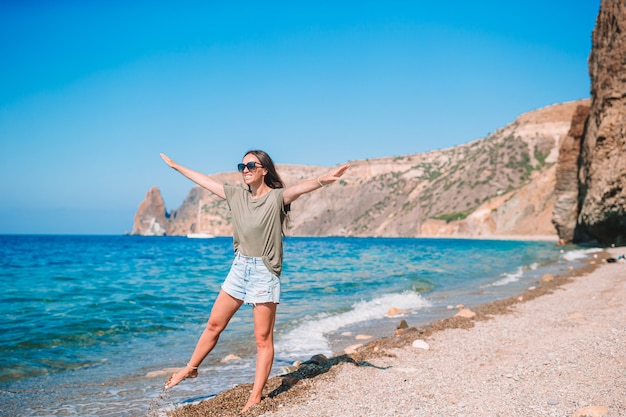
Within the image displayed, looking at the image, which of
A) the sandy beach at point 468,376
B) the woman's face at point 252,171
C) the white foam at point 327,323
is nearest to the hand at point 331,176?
the woman's face at point 252,171

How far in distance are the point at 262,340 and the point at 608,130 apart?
105ft

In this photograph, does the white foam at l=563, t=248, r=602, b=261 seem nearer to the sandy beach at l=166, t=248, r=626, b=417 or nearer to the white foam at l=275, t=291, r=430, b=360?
the white foam at l=275, t=291, r=430, b=360

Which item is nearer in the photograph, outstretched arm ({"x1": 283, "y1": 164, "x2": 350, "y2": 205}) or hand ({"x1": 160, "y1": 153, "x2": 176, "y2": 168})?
outstretched arm ({"x1": 283, "y1": 164, "x2": 350, "y2": 205})

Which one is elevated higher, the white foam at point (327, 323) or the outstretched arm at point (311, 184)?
the outstretched arm at point (311, 184)

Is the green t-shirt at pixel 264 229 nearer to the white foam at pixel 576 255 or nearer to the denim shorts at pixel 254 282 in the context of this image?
the denim shorts at pixel 254 282

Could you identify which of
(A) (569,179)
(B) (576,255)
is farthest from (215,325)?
(A) (569,179)

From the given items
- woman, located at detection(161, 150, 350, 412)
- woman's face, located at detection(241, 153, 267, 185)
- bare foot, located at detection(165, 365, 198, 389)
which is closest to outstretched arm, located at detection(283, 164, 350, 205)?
woman, located at detection(161, 150, 350, 412)

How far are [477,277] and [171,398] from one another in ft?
59.7

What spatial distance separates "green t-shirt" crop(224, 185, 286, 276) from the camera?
434 centimetres

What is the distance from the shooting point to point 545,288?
13750 millimetres

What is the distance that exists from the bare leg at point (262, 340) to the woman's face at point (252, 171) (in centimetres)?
117

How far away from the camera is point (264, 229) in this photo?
433cm

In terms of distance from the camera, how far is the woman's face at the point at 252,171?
4438mm

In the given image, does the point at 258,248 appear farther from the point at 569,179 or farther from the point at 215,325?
the point at 569,179
